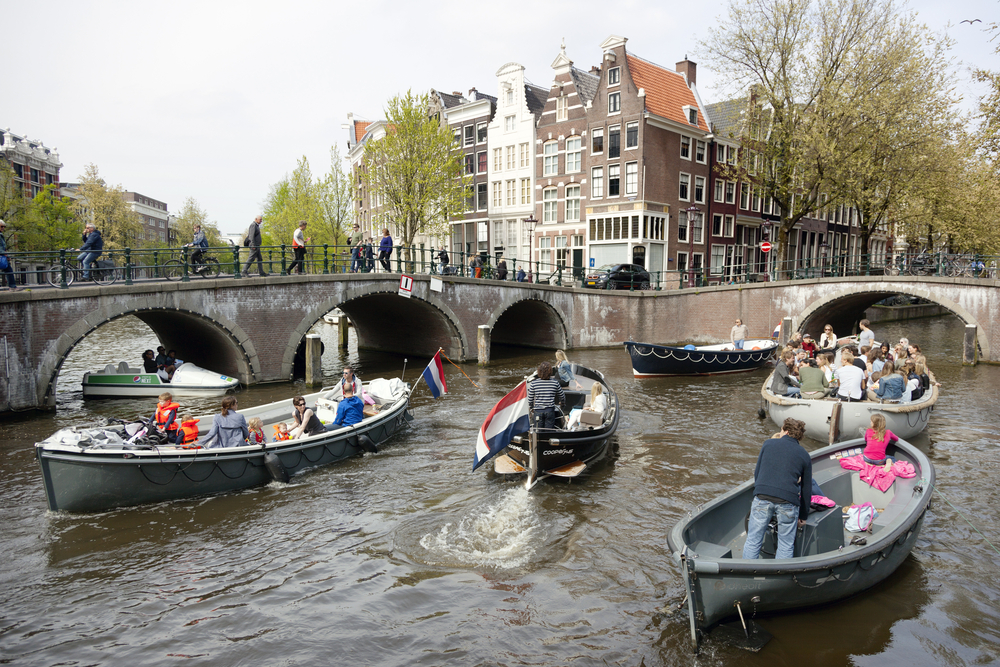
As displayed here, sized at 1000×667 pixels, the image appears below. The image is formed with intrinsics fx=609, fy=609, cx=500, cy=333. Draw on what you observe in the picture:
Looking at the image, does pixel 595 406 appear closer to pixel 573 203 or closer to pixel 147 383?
pixel 147 383

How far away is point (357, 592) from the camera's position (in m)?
7.46

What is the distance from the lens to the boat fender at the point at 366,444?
491 inches

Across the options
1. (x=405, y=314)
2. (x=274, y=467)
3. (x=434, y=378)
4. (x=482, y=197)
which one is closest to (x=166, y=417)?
(x=274, y=467)

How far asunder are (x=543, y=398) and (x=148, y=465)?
6.46 meters

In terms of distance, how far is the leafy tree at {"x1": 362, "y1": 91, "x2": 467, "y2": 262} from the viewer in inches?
1361

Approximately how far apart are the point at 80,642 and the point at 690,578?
641 centimetres

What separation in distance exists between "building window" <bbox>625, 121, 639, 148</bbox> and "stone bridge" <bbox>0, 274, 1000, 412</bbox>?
29.7ft

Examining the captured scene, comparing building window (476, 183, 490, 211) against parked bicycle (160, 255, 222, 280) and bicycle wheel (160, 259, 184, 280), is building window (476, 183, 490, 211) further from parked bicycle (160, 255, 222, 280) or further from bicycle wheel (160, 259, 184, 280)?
bicycle wheel (160, 259, 184, 280)

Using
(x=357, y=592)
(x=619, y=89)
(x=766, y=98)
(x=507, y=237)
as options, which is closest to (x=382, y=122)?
(x=507, y=237)

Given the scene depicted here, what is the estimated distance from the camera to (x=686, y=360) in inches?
847

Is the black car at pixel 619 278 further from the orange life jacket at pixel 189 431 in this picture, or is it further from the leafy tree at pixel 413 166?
the orange life jacket at pixel 189 431

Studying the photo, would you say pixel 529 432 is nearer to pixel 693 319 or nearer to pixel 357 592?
pixel 357 592

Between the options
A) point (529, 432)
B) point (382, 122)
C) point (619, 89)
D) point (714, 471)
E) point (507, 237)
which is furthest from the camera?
point (382, 122)

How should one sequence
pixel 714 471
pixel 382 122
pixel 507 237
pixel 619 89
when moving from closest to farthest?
pixel 714 471, pixel 619 89, pixel 507 237, pixel 382 122
